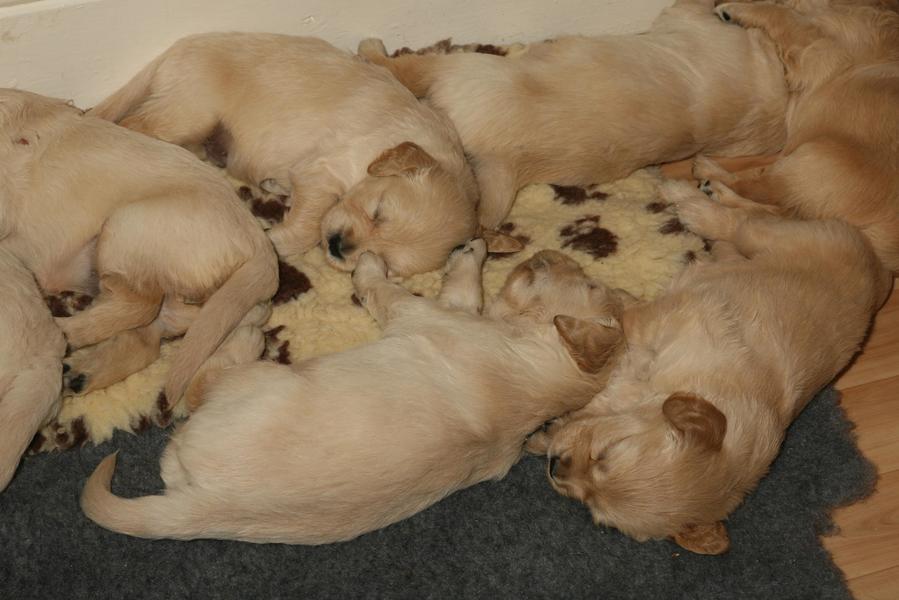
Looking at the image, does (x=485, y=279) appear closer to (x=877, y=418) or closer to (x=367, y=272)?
(x=367, y=272)

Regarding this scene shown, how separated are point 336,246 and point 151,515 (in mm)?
1134

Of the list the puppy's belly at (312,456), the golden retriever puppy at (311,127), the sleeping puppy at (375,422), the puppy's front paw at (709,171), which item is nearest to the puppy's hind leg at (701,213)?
the puppy's front paw at (709,171)

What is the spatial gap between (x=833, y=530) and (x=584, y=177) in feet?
5.04

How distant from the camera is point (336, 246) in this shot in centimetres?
342

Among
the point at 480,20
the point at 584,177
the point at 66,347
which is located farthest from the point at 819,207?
the point at 66,347

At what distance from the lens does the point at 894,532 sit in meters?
3.32

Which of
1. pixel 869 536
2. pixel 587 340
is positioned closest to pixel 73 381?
pixel 587 340

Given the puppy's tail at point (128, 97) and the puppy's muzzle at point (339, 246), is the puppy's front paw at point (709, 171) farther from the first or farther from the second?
the puppy's tail at point (128, 97)

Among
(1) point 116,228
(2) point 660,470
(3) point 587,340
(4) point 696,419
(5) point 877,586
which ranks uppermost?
(1) point 116,228

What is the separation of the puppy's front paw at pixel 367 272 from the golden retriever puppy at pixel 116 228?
1.12 ft

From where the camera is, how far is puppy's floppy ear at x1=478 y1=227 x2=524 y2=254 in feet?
11.6

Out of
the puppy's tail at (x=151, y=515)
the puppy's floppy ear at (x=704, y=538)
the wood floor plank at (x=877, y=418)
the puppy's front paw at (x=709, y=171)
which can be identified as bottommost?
the wood floor plank at (x=877, y=418)

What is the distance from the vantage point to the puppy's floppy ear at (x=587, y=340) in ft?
9.69

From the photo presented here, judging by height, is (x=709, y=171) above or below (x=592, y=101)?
below
